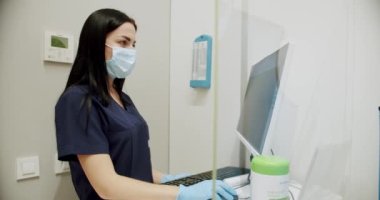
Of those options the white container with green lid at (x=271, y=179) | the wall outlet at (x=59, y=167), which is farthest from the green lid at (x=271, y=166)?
the wall outlet at (x=59, y=167)

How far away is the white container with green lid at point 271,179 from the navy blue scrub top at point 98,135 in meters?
0.50

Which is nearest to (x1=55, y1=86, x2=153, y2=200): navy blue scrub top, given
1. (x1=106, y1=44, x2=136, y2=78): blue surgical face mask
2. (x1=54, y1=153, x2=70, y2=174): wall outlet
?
(x1=106, y1=44, x2=136, y2=78): blue surgical face mask

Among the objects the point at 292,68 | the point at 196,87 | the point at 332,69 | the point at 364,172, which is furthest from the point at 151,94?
the point at 364,172

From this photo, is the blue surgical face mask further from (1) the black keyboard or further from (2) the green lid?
(2) the green lid

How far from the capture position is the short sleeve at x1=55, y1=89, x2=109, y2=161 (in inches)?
35.7

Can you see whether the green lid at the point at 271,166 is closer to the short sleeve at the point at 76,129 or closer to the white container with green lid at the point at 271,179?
the white container with green lid at the point at 271,179

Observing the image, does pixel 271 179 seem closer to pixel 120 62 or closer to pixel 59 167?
pixel 120 62

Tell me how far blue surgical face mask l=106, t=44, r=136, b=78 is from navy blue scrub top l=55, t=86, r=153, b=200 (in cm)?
12

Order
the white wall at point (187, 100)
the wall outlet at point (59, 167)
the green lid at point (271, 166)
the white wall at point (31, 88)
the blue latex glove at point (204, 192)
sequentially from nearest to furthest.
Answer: the green lid at point (271, 166) → the blue latex glove at point (204, 192) → the white wall at point (31, 88) → the wall outlet at point (59, 167) → the white wall at point (187, 100)

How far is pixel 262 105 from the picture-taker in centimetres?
97

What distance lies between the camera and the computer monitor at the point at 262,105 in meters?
0.87

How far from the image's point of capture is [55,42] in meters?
1.25

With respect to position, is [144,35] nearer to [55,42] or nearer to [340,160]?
[55,42]

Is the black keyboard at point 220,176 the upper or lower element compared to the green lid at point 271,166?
lower
